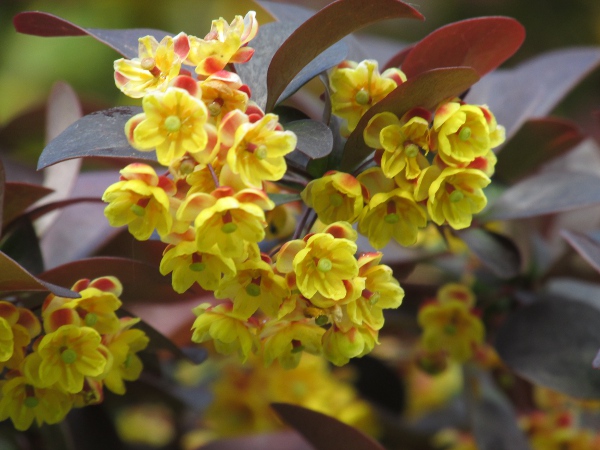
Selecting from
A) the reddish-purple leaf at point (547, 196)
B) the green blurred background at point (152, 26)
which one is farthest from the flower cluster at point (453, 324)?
the green blurred background at point (152, 26)

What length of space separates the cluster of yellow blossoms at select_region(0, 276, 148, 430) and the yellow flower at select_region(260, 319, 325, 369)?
123 mm

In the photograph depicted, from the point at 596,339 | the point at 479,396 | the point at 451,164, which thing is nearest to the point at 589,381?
the point at 596,339

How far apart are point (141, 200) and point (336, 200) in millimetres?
157

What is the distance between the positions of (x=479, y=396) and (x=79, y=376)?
586 millimetres

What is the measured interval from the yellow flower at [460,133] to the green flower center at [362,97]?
0.22 ft

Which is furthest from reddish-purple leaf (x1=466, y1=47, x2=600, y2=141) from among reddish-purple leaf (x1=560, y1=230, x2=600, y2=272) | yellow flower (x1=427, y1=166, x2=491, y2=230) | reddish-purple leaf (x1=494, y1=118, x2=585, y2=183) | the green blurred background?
the green blurred background

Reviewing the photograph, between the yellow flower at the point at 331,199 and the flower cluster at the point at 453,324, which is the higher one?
the yellow flower at the point at 331,199

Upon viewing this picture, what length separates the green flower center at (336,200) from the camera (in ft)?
1.97

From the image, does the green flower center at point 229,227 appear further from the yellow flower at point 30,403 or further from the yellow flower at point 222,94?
the yellow flower at point 30,403

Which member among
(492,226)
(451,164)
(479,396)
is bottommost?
(479,396)

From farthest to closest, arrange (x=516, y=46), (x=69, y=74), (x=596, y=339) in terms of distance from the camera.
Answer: (x=69, y=74) → (x=596, y=339) → (x=516, y=46)

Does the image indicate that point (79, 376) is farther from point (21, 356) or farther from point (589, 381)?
point (589, 381)

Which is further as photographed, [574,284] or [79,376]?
[574,284]

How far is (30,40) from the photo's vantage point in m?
2.81
